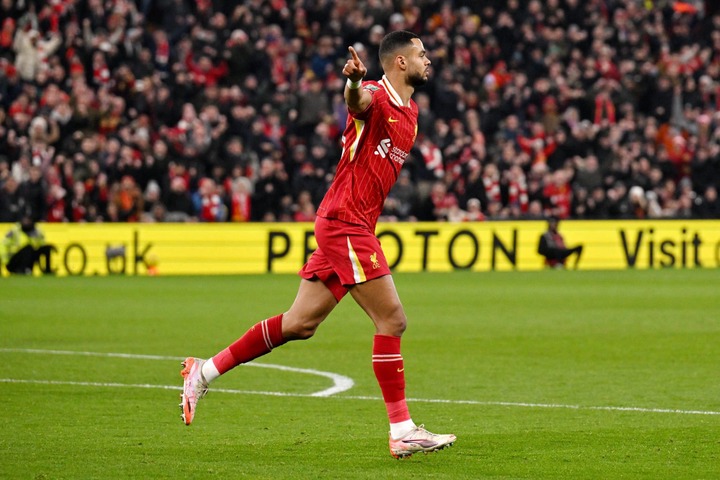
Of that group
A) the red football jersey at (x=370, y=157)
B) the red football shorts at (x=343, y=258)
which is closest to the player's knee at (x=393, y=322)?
the red football shorts at (x=343, y=258)

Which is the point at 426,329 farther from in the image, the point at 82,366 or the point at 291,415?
the point at 291,415

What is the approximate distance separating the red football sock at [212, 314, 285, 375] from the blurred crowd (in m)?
18.6

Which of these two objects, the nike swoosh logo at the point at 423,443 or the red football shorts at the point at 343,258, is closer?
the nike swoosh logo at the point at 423,443

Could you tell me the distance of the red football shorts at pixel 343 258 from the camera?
712cm

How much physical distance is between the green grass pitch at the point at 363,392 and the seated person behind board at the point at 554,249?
7.18 meters

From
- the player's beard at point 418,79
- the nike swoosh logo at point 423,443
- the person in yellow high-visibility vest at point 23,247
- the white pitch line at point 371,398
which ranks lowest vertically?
the white pitch line at point 371,398

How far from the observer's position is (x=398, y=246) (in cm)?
2614

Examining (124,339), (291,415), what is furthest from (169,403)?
(124,339)

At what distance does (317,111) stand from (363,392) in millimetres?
18462

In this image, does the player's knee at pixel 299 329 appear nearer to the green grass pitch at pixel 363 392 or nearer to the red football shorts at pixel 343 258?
the red football shorts at pixel 343 258

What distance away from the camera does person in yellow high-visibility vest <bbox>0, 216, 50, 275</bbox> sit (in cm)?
2428

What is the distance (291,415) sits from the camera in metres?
8.60

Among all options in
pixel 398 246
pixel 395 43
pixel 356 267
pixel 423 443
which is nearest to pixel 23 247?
pixel 398 246

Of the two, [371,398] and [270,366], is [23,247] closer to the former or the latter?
[270,366]
